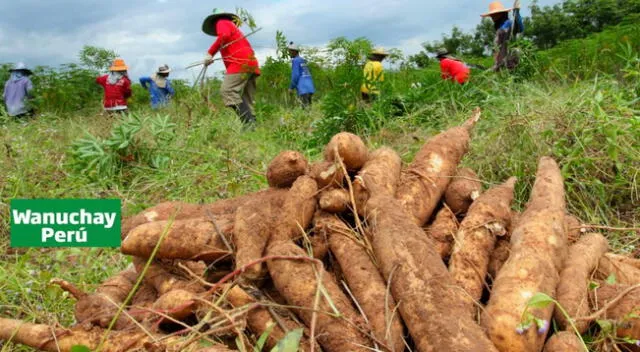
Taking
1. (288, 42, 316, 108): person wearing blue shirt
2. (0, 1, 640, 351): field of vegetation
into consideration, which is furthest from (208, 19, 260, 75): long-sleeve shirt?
(288, 42, 316, 108): person wearing blue shirt

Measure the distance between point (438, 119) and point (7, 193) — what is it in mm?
4453

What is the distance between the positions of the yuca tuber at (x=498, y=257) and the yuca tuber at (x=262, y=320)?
927 mm

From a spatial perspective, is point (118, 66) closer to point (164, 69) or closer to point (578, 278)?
point (164, 69)

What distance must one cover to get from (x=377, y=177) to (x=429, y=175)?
0.34m

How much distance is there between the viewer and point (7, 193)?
4922 millimetres

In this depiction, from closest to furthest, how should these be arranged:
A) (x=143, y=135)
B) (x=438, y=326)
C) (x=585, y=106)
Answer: (x=438, y=326), (x=585, y=106), (x=143, y=135)

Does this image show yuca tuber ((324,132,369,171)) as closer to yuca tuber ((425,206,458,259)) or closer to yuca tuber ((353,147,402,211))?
yuca tuber ((353,147,402,211))

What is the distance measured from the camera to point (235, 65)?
791cm

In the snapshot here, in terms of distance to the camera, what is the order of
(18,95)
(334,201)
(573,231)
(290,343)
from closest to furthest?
(290,343) < (334,201) < (573,231) < (18,95)

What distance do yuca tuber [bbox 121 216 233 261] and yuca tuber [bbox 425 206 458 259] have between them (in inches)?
38.1

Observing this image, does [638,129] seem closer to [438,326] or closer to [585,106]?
[585,106]

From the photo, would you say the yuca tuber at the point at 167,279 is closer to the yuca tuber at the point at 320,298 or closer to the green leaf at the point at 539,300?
the yuca tuber at the point at 320,298

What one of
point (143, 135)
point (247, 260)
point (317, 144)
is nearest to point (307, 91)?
point (317, 144)

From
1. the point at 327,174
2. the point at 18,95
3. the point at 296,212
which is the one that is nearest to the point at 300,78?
the point at 18,95
